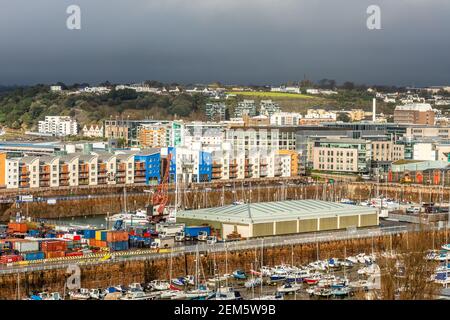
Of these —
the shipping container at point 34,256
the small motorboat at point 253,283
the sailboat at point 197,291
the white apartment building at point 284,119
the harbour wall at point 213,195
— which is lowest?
the harbour wall at point 213,195

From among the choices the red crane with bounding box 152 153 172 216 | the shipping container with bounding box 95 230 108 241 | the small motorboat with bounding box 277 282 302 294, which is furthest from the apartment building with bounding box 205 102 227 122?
the small motorboat with bounding box 277 282 302 294

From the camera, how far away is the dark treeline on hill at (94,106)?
5634 cm

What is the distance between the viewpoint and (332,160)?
3462 cm

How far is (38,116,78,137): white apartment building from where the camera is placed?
164ft

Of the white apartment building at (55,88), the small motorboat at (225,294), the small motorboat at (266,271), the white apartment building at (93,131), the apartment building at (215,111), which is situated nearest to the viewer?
the small motorboat at (225,294)

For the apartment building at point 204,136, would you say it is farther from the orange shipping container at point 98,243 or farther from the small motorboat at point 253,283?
the small motorboat at point 253,283

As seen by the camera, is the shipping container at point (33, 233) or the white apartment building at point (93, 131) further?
the white apartment building at point (93, 131)

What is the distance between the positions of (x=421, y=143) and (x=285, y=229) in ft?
61.5

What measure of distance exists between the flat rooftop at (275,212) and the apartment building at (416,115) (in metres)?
32.2

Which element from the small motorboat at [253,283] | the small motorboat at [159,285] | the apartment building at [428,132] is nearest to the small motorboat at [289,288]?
the small motorboat at [253,283]

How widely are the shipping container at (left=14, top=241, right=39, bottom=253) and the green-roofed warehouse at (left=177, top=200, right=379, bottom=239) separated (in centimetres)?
361

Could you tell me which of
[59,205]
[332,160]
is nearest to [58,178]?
[59,205]

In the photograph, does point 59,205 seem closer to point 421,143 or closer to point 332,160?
point 332,160

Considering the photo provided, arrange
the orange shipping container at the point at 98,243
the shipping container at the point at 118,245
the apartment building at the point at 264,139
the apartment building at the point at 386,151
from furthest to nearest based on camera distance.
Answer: the apartment building at the point at 264,139 < the apartment building at the point at 386,151 < the orange shipping container at the point at 98,243 < the shipping container at the point at 118,245
